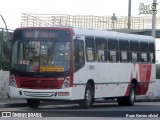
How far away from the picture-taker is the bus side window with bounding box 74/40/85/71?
27469 mm

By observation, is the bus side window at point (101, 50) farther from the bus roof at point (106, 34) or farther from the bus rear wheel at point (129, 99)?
the bus rear wheel at point (129, 99)

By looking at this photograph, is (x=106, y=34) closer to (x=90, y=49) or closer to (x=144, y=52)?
(x=90, y=49)

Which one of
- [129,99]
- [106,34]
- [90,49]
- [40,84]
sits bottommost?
[129,99]

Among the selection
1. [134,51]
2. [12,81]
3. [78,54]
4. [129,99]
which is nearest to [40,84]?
[12,81]

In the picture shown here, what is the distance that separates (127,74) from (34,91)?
7280 millimetres

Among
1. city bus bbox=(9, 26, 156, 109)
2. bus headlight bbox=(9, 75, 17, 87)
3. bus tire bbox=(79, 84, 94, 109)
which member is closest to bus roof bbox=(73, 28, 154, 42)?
city bus bbox=(9, 26, 156, 109)

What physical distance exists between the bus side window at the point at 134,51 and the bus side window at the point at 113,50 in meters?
1.79

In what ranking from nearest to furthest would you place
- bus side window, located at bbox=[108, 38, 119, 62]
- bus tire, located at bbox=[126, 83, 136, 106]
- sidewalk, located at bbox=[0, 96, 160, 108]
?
sidewalk, located at bbox=[0, 96, 160, 108] < bus side window, located at bbox=[108, 38, 119, 62] < bus tire, located at bbox=[126, 83, 136, 106]

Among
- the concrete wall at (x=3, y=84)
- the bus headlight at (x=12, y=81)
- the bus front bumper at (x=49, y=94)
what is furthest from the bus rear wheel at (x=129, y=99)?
the bus headlight at (x=12, y=81)

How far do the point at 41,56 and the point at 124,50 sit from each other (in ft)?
21.0

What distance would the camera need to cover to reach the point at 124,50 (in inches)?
1286

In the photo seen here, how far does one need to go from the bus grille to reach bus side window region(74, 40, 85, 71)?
1087 mm

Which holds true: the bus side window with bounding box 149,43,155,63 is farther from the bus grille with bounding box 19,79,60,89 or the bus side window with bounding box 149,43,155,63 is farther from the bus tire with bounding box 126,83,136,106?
the bus grille with bounding box 19,79,60,89

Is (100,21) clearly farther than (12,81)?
Yes
